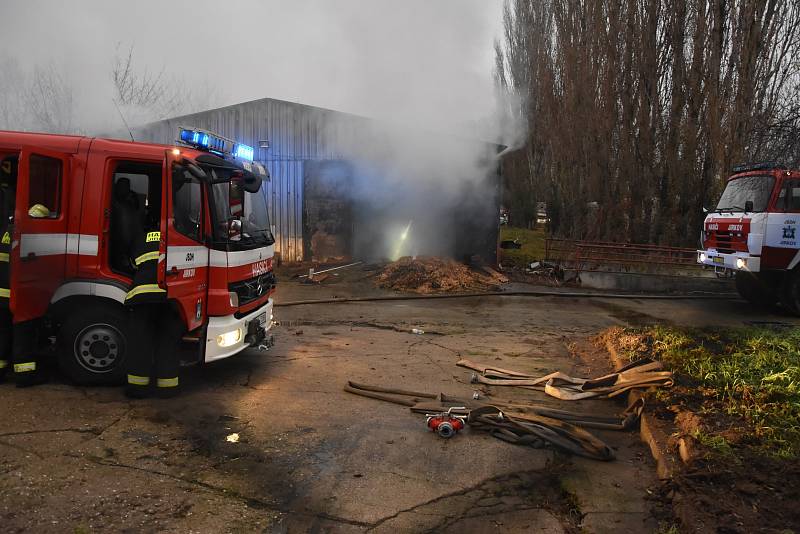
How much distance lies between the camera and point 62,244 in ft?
15.5

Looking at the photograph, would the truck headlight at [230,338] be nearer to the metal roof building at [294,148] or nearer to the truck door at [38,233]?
the truck door at [38,233]

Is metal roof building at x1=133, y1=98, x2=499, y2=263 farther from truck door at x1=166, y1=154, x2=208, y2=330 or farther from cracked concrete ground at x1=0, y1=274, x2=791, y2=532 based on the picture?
truck door at x1=166, y1=154, x2=208, y2=330

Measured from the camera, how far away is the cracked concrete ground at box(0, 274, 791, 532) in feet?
9.73

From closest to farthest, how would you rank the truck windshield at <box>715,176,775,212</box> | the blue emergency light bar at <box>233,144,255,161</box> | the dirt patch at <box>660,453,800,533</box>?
the dirt patch at <box>660,453,800,533</box> → the blue emergency light bar at <box>233,144,255,161</box> → the truck windshield at <box>715,176,775,212</box>

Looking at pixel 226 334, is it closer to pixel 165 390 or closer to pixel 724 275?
pixel 165 390

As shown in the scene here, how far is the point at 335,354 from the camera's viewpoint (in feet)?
21.7

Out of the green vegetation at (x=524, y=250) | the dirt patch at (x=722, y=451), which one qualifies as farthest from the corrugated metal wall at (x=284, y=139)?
the dirt patch at (x=722, y=451)

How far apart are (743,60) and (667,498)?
49.8 ft

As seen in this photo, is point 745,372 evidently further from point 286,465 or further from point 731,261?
point 731,261

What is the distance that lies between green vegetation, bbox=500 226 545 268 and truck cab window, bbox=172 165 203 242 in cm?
1292

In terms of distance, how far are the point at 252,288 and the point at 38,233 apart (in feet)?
6.31

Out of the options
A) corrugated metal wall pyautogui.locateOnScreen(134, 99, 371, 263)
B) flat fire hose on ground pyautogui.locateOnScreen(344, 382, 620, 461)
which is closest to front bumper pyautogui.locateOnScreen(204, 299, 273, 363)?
flat fire hose on ground pyautogui.locateOnScreen(344, 382, 620, 461)

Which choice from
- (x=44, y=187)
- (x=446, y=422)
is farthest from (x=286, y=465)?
(x=44, y=187)

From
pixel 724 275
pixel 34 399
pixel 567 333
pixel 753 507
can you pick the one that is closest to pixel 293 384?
pixel 34 399
